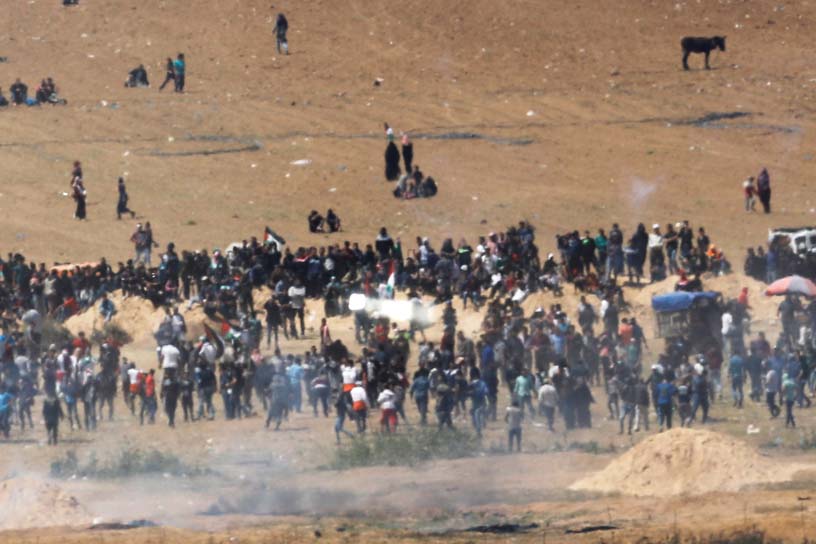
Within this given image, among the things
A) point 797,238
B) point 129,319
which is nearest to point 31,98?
point 129,319

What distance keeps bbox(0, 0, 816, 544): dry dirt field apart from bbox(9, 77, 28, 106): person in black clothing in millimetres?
846

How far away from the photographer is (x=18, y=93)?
4731 centimetres

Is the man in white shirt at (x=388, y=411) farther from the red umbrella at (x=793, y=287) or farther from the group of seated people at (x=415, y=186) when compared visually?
the group of seated people at (x=415, y=186)

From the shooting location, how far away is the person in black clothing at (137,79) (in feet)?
160

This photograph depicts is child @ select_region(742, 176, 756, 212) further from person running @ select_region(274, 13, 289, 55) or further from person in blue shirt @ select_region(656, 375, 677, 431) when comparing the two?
person running @ select_region(274, 13, 289, 55)

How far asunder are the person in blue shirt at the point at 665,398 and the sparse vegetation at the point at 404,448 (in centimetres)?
245

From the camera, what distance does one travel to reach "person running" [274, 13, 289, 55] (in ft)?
167

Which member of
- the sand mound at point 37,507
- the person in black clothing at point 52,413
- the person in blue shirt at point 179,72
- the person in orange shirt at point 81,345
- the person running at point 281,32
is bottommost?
the sand mound at point 37,507

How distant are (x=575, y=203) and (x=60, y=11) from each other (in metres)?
22.6

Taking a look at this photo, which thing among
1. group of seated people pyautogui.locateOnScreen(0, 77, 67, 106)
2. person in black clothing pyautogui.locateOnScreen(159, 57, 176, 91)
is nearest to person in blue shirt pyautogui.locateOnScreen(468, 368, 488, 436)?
person in black clothing pyautogui.locateOnScreen(159, 57, 176, 91)

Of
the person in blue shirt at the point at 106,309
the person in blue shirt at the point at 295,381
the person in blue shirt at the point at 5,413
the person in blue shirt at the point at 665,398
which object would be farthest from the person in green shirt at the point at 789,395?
the person in blue shirt at the point at 106,309

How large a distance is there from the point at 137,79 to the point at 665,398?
28771 mm

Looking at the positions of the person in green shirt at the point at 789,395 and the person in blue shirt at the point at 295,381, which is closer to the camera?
the person in green shirt at the point at 789,395

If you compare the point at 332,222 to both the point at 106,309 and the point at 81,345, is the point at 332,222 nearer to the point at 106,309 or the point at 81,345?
the point at 106,309
